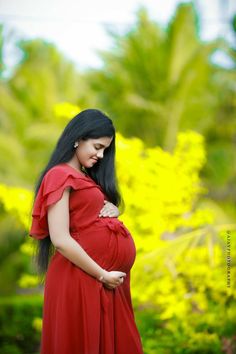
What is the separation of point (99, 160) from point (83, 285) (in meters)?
0.68

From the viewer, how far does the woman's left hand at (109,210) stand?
378 centimetres

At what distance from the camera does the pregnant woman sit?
3596 mm

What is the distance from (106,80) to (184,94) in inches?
74.2

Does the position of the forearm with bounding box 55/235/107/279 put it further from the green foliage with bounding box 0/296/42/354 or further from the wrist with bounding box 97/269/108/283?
the green foliage with bounding box 0/296/42/354

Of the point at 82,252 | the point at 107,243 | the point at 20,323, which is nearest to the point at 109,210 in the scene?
the point at 107,243

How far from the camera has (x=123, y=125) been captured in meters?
15.1

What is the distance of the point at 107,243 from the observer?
12.2 ft

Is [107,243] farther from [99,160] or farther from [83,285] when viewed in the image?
[99,160]

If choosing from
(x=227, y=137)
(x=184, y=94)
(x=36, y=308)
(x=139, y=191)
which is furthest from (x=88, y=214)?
(x=227, y=137)

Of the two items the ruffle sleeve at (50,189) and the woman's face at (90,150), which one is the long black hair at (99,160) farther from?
the ruffle sleeve at (50,189)

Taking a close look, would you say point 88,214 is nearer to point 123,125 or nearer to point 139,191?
point 139,191

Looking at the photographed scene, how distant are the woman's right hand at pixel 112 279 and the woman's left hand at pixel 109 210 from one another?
29 cm

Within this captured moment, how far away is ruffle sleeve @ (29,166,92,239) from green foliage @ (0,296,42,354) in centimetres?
525

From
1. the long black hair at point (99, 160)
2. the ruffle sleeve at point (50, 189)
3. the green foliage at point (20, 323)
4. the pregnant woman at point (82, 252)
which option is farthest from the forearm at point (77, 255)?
the green foliage at point (20, 323)
